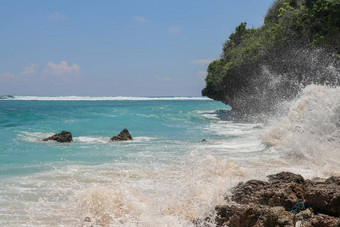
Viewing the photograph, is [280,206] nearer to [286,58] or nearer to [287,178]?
[287,178]

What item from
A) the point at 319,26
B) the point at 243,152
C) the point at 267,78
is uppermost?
the point at 319,26

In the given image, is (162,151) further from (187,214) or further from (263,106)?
(263,106)

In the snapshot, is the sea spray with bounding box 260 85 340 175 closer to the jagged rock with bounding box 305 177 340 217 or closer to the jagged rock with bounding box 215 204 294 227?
the jagged rock with bounding box 305 177 340 217

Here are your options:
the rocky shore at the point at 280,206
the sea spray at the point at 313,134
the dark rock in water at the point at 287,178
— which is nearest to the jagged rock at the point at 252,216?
the rocky shore at the point at 280,206

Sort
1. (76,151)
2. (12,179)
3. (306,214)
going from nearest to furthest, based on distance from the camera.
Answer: (306,214) → (12,179) → (76,151)

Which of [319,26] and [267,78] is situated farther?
[267,78]

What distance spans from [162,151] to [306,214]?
321 inches

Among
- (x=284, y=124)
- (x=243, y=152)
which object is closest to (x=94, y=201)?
(x=243, y=152)

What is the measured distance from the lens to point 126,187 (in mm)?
5836

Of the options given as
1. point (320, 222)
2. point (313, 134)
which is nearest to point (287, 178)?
point (320, 222)

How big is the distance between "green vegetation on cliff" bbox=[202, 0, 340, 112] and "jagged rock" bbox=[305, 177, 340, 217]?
556 inches

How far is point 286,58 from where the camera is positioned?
2430cm

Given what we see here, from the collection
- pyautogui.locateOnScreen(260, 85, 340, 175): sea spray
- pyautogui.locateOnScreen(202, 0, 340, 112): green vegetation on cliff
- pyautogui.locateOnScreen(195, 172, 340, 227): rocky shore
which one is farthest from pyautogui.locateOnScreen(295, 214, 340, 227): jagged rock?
pyautogui.locateOnScreen(202, 0, 340, 112): green vegetation on cliff

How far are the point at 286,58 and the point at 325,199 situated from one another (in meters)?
21.3
